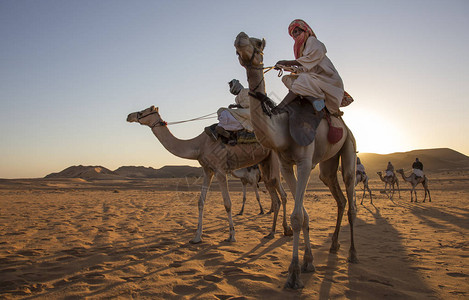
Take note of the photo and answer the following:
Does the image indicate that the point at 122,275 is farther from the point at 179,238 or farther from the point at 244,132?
the point at 244,132

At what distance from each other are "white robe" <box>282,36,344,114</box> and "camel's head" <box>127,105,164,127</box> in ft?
14.0

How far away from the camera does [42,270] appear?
4.17 metres

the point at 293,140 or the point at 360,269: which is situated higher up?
the point at 293,140

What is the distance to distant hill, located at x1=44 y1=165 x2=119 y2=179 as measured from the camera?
52.5 meters

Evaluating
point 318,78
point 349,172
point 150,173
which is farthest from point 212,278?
point 150,173

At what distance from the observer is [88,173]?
5475cm

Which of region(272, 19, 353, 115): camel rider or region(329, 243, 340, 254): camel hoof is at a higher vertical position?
region(272, 19, 353, 115): camel rider

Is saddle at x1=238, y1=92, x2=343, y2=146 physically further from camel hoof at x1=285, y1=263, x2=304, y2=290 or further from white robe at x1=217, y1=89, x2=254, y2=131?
white robe at x1=217, y1=89, x2=254, y2=131

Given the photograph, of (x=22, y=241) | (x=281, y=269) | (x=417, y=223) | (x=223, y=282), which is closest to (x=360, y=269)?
(x=281, y=269)

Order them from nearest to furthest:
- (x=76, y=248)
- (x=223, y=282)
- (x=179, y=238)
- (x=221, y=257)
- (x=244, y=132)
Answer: (x=223, y=282) < (x=221, y=257) < (x=76, y=248) < (x=179, y=238) < (x=244, y=132)

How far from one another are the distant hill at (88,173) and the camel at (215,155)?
4765 centimetres

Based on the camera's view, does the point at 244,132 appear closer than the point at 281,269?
No

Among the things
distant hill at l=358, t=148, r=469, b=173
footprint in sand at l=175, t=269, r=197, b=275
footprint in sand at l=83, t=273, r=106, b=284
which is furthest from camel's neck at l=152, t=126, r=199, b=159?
distant hill at l=358, t=148, r=469, b=173

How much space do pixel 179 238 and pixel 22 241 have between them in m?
3.11
